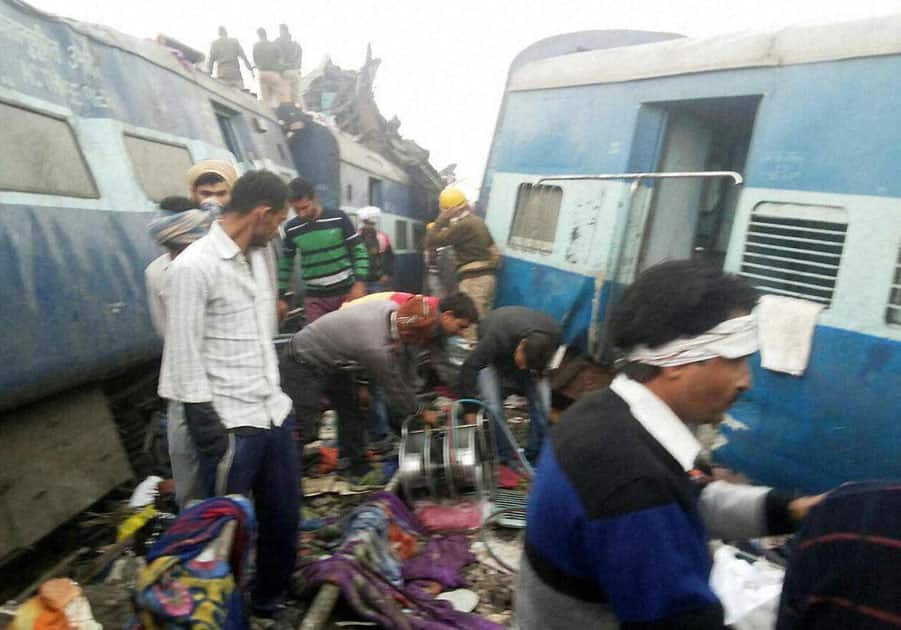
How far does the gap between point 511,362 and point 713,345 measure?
11.7ft

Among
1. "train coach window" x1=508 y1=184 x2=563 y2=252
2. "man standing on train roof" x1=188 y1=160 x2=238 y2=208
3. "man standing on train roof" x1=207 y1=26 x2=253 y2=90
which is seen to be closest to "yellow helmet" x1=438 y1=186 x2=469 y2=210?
"train coach window" x1=508 y1=184 x2=563 y2=252

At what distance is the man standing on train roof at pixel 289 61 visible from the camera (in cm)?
1070

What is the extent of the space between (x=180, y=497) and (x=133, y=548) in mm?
850

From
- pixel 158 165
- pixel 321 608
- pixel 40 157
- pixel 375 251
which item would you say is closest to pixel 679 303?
pixel 321 608

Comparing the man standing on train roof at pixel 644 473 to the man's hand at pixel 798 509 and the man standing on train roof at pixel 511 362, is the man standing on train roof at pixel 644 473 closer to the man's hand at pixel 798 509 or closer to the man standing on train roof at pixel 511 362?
the man's hand at pixel 798 509

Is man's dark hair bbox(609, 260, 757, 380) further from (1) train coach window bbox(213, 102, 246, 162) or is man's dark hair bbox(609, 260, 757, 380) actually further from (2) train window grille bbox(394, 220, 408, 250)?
(2) train window grille bbox(394, 220, 408, 250)

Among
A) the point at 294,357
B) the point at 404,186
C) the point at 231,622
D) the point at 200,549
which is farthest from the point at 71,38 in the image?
the point at 404,186

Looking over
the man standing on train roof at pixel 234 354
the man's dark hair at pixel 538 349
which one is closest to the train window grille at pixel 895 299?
the man's dark hair at pixel 538 349

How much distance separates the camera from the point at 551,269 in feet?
19.2

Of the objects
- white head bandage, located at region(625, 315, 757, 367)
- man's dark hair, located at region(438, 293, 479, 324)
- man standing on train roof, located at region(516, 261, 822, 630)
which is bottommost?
man's dark hair, located at region(438, 293, 479, 324)

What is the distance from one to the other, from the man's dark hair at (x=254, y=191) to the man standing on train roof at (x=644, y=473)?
5.58 ft

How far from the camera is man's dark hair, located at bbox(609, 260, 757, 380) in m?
1.27

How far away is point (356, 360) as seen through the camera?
4148 millimetres

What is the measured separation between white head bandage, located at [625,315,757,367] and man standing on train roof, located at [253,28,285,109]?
1020cm
